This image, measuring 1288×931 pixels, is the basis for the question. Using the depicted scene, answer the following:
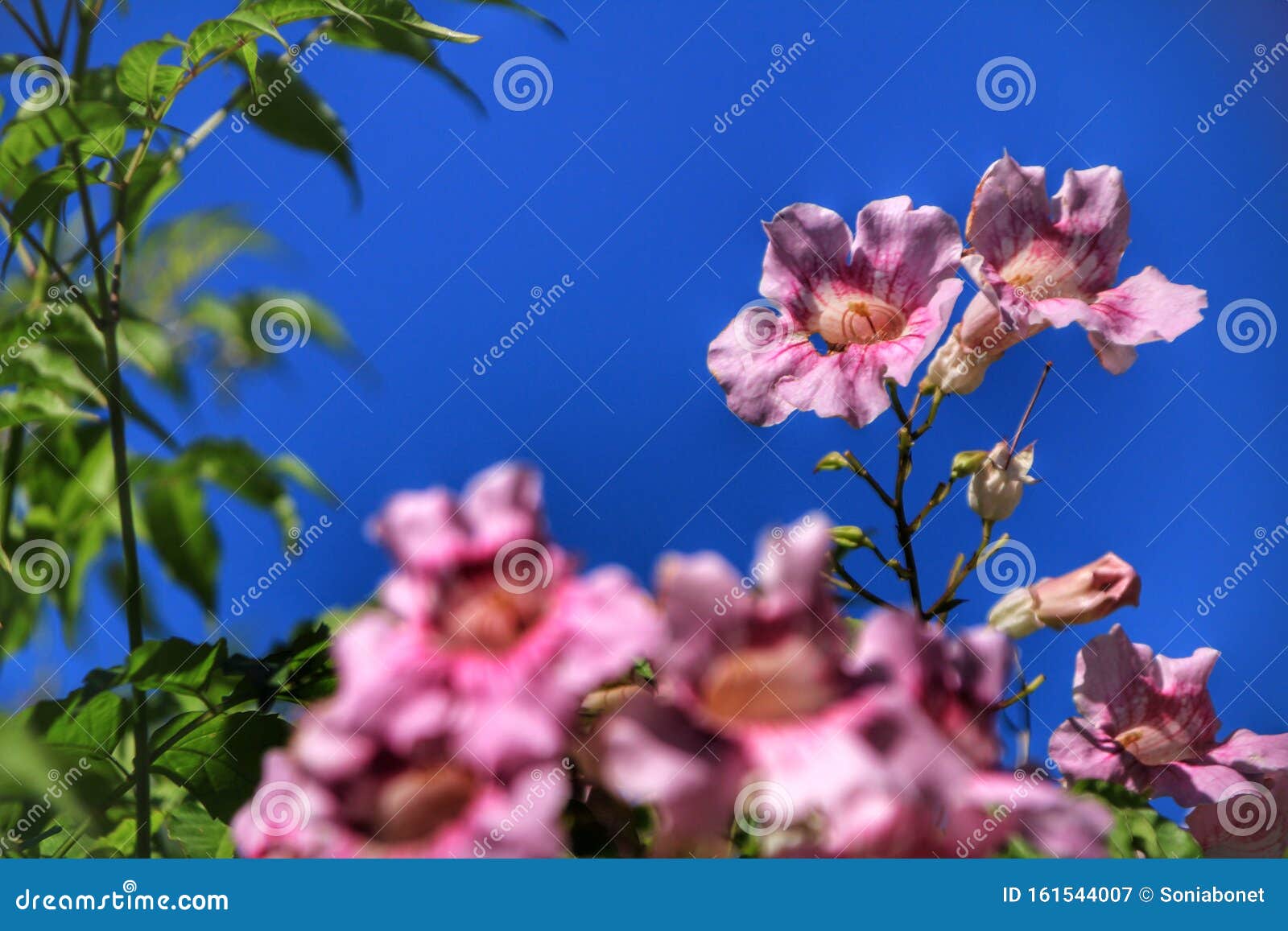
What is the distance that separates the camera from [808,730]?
43 centimetres

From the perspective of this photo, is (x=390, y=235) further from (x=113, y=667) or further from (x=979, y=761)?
(x=979, y=761)

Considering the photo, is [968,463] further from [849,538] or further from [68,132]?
[68,132]

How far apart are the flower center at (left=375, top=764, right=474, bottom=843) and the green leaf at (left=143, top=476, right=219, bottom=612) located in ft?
1.69

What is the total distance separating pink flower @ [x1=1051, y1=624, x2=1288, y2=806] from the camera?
717 mm

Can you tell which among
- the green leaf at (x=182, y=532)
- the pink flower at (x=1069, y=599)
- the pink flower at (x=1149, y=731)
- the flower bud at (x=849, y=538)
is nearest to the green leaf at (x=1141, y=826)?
the pink flower at (x=1149, y=731)

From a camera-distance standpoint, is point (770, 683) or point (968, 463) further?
point (968, 463)

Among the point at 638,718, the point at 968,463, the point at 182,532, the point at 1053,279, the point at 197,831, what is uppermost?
the point at 1053,279

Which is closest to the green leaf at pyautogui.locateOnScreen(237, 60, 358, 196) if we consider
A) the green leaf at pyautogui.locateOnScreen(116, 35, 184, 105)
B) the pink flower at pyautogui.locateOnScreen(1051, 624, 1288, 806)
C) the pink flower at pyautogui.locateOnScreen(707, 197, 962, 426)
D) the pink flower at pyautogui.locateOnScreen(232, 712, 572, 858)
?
the green leaf at pyautogui.locateOnScreen(116, 35, 184, 105)

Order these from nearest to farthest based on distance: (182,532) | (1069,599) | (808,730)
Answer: (808,730) → (1069,599) → (182,532)

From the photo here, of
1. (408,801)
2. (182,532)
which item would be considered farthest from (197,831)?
(408,801)

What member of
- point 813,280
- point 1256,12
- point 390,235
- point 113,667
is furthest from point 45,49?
point 1256,12

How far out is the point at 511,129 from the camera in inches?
39.9

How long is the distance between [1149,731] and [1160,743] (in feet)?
0.05

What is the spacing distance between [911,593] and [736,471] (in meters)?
0.31
